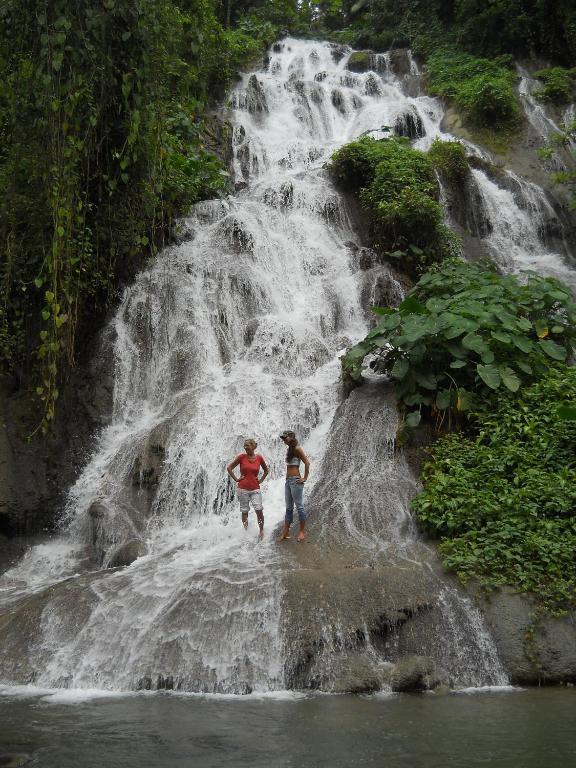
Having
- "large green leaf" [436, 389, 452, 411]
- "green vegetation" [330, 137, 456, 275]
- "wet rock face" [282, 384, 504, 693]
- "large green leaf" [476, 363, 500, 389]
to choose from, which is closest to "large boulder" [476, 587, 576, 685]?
"wet rock face" [282, 384, 504, 693]

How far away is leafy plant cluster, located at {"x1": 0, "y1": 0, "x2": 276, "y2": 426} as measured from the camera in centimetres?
660

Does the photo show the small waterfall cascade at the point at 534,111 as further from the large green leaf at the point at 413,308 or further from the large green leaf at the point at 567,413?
the large green leaf at the point at 567,413

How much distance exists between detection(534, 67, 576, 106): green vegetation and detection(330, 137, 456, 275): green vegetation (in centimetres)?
712

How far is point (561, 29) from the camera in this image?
23688 mm

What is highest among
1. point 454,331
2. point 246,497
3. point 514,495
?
point 454,331

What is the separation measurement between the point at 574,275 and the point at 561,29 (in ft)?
43.3

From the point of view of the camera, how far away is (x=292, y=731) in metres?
4.73

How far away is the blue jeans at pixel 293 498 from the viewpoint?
27.3 feet

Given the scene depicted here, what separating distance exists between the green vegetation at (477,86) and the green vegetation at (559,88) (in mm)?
964

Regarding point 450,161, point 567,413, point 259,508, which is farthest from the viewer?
point 450,161

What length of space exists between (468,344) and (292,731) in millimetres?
6018

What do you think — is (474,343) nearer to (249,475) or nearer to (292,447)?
(292,447)

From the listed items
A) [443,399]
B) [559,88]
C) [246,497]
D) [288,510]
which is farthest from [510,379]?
[559,88]

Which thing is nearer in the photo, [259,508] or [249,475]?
[259,508]
